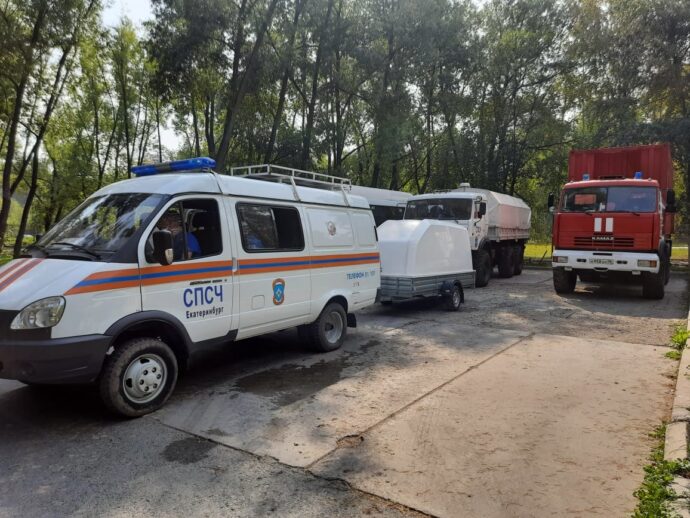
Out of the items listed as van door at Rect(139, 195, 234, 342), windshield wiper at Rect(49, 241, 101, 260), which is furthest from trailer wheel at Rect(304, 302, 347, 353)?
windshield wiper at Rect(49, 241, 101, 260)

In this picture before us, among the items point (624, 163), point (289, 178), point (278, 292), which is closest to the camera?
point (278, 292)

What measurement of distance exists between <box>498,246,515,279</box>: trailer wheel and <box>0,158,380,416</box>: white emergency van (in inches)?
488

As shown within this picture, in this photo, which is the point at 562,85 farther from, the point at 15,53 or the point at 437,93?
the point at 15,53

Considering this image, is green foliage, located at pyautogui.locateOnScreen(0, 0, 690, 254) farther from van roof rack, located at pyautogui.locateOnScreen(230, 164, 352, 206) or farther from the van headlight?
the van headlight

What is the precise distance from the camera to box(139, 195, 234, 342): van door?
15.4 ft

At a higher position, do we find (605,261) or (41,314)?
(605,261)

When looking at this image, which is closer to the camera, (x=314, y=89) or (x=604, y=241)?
(x=604, y=241)

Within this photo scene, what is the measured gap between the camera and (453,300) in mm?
10828

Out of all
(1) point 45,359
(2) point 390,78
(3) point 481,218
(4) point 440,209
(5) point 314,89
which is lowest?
(1) point 45,359

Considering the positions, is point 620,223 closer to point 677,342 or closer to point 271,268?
point 677,342

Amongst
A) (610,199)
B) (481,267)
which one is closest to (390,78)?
(481,267)

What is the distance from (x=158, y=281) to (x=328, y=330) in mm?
3167

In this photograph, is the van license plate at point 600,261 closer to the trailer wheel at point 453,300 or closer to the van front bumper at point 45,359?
the trailer wheel at point 453,300

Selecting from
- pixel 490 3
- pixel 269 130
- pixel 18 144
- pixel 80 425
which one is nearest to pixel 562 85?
pixel 490 3
